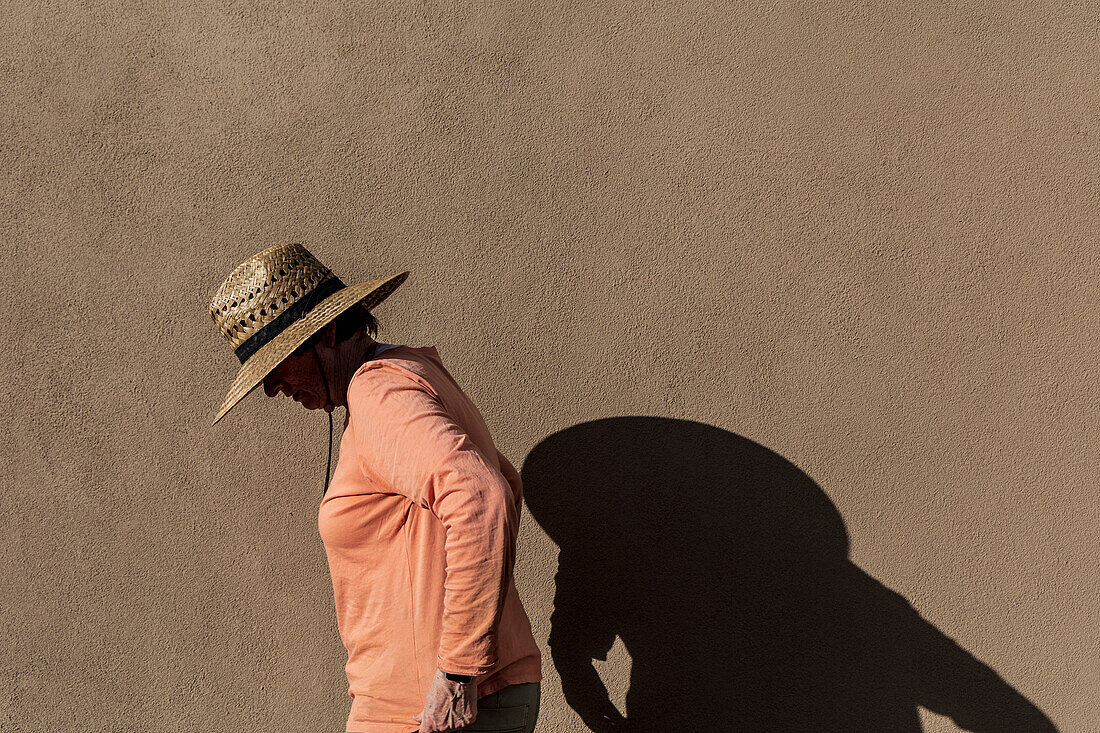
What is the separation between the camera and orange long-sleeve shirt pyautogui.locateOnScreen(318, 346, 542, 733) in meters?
1.36

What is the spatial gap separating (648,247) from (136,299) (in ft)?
5.01

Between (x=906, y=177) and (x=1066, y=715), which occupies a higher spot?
(x=906, y=177)

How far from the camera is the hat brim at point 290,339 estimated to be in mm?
1521

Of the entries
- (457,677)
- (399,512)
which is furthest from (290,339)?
(457,677)

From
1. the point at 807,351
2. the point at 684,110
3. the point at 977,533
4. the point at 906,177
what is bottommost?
the point at 977,533

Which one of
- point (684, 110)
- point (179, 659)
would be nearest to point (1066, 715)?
point (684, 110)

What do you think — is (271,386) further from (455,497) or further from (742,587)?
(742,587)

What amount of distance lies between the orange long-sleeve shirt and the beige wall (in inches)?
26.5

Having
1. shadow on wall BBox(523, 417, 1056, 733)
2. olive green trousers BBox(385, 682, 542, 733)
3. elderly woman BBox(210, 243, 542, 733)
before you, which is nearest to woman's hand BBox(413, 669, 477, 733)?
elderly woman BBox(210, 243, 542, 733)

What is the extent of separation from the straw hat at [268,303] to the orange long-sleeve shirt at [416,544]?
174mm

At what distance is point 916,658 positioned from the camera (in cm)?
229

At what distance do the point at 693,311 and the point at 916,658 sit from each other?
124 cm

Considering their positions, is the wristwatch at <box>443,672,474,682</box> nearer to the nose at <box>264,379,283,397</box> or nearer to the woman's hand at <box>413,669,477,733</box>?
the woman's hand at <box>413,669,477,733</box>

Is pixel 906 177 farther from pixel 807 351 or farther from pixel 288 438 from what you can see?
pixel 288 438
